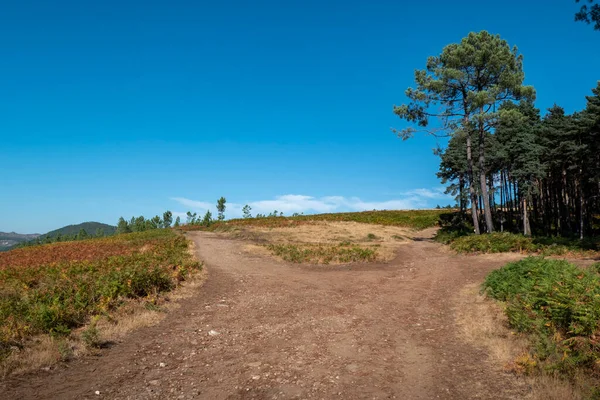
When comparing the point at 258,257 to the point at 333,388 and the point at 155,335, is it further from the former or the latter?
the point at 333,388

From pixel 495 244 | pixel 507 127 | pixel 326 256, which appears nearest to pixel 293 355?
pixel 326 256

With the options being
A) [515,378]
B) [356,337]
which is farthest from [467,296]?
[515,378]

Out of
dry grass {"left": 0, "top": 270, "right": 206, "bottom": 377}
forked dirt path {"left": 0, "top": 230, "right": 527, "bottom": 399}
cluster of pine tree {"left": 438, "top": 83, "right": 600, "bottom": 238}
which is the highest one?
cluster of pine tree {"left": 438, "top": 83, "right": 600, "bottom": 238}

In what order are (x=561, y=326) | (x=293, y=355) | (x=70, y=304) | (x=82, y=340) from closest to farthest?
1. (x=561, y=326)
2. (x=293, y=355)
3. (x=82, y=340)
4. (x=70, y=304)

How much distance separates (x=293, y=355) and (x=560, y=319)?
469 cm

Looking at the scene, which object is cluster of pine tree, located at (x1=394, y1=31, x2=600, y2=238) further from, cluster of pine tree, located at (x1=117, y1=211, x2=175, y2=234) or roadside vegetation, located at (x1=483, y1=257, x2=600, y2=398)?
cluster of pine tree, located at (x1=117, y1=211, x2=175, y2=234)

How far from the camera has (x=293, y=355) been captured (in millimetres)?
6496

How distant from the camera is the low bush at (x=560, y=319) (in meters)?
5.13

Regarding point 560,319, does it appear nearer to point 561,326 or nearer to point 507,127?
point 561,326

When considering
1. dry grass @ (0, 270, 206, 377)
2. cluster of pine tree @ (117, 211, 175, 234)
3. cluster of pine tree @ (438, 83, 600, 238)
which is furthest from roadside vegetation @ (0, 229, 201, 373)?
cluster of pine tree @ (117, 211, 175, 234)

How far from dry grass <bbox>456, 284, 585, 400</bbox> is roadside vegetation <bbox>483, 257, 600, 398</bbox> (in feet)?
0.28

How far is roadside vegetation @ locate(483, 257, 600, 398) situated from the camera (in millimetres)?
5027

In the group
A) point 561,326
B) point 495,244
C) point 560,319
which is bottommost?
point 561,326

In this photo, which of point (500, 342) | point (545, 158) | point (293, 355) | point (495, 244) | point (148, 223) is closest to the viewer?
point (293, 355)
